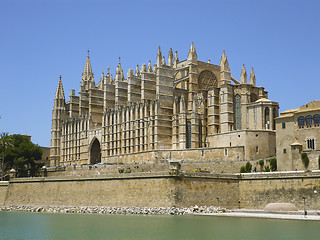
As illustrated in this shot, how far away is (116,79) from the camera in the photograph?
76312 mm

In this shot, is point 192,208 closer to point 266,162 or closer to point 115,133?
point 266,162

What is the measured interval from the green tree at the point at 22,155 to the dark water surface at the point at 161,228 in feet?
106

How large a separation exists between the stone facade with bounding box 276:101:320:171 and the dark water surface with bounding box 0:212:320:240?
1088 centimetres

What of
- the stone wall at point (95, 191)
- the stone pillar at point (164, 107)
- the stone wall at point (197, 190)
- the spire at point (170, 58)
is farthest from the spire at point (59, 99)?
the stone wall at point (197, 190)

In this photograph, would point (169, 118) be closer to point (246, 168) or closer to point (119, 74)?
point (119, 74)

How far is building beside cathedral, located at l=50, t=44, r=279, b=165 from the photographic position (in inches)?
2269

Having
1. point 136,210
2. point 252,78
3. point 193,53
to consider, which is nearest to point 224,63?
point 193,53

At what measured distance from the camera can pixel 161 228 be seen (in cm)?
3212

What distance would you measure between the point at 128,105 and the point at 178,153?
45.8ft

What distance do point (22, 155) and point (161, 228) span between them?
4601cm

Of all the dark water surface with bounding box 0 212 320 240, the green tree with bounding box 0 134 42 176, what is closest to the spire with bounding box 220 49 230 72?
the green tree with bounding box 0 134 42 176

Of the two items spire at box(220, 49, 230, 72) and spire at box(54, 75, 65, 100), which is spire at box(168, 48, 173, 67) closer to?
spire at box(220, 49, 230, 72)

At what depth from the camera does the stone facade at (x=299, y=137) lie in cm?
4503

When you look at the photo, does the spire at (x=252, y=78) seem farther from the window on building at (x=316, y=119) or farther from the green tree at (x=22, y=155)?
the green tree at (x=22, y=155)
